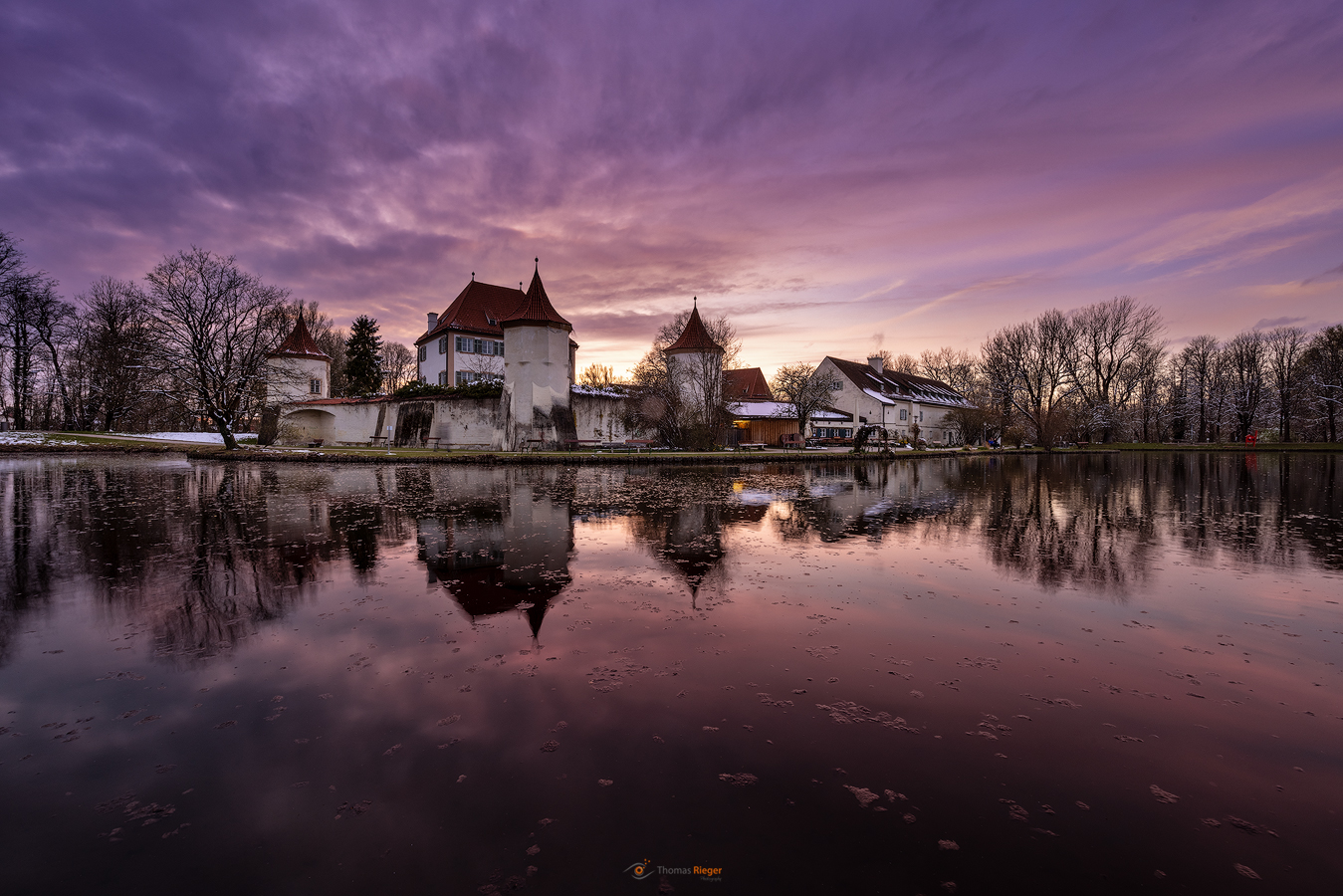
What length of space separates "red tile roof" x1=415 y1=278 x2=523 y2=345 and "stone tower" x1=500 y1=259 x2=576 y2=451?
30.7 ft

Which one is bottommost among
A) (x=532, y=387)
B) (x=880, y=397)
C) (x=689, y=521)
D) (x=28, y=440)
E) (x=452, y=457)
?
(x=689, y=521)

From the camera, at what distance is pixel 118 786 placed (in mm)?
3057

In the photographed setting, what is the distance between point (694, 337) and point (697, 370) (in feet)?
11.0

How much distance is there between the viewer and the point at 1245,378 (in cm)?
6084

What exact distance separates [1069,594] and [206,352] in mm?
43097

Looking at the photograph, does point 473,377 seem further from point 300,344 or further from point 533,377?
point 300,344

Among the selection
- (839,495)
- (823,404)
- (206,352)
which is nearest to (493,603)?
(839,495)

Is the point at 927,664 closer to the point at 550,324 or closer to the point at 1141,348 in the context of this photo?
the point at 550,324

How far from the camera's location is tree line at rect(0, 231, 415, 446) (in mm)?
33344

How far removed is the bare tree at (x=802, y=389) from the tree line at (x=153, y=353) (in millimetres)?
36003

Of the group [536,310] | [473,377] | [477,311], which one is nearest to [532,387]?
[536,310]

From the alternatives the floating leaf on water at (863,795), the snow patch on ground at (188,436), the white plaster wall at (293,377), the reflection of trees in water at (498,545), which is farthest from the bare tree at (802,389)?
the floating leaf on water at (863,795)

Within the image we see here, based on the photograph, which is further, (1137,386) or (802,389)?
(1137,386)

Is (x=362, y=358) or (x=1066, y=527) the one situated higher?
(x=362, y=358)
